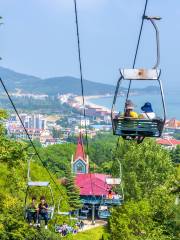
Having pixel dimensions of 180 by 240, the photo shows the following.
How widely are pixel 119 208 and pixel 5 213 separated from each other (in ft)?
30.5

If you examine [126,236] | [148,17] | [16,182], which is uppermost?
[148,17]

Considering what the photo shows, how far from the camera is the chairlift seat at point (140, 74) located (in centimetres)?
1008

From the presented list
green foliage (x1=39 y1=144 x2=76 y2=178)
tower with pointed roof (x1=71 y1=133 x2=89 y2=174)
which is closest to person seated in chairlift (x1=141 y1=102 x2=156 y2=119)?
tower with pointed roof (x1=71 y1=133 x2=89 y2=174)

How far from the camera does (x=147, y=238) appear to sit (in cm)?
2978

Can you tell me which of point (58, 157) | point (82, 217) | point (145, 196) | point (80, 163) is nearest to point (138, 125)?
point (145, 196)

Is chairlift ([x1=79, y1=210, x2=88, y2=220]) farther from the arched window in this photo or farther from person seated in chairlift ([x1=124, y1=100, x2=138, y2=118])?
person seated in chairlift ([x1=124, y1=100, x2=138, y2=118])

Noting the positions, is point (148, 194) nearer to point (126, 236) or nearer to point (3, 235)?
point (126, 236)

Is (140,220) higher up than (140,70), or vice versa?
(140,70)

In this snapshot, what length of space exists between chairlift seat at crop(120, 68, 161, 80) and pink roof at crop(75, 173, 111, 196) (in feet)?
169

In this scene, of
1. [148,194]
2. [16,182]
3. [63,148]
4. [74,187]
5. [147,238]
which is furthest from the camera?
[63,148]

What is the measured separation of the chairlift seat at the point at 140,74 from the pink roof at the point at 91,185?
169 feet

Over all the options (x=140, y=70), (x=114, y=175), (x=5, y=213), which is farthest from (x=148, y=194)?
(x=140, y=70)

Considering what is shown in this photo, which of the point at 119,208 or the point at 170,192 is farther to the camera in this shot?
the point at 170,192

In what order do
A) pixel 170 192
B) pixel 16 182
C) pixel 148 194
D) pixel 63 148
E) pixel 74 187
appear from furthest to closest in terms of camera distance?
1. pixel 63 148
2. pixel 74 187
3. pixel 148 194
4. pixel 170 192
5. pixel 16 182
